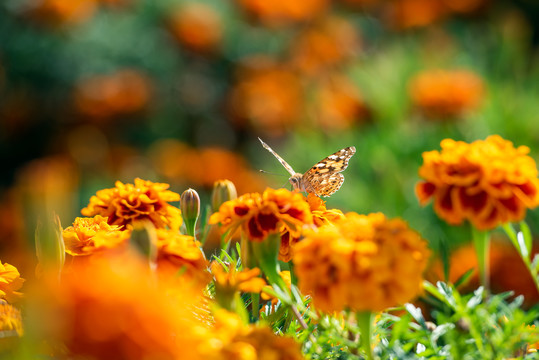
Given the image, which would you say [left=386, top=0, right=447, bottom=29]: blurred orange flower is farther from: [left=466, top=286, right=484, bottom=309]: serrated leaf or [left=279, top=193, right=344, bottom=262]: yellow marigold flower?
[left=466, top=286, right=484, bottom=309]: serrated leaf

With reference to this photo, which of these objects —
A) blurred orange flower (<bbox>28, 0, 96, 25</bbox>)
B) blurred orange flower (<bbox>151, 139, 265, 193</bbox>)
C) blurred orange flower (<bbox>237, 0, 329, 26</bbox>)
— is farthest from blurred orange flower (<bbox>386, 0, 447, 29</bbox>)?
blurred orange flower (<bbox>28, 0, 96, 25</bbox>)

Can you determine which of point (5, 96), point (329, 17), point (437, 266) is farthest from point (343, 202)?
point (5, 96)

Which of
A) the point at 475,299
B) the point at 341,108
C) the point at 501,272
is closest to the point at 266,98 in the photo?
the point at 341,108

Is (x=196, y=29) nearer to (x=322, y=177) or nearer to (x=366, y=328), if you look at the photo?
(x=322, y=177)

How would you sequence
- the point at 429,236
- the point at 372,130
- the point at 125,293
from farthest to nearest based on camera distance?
the point at 372,130
the point at 429,236
the point at 125,293

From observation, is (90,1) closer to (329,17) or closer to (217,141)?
(217,141)

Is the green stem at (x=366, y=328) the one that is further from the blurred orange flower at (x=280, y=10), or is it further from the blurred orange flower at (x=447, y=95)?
the blurred orange flower at (x=280, y=10)

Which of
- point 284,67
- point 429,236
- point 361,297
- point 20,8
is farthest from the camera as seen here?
point 284,67
